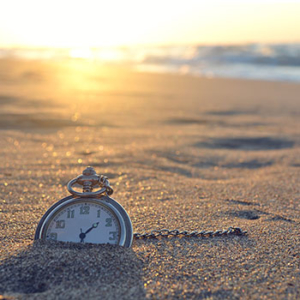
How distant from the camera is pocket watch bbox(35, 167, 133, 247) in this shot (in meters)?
1.91

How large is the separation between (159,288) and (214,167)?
6.87 ft

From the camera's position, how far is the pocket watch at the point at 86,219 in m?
1.91

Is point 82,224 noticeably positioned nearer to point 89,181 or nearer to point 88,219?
point 88,219

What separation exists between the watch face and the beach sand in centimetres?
5

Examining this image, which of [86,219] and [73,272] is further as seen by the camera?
[86,219]

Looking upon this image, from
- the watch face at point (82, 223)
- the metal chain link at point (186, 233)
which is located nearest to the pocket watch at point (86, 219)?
the watch face at point (82, 223)

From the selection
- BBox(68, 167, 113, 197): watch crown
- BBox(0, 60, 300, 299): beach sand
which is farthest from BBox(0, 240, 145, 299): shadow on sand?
BBox(68, 167, 113, 197): watch crown

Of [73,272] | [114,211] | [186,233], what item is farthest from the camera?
[186,233]

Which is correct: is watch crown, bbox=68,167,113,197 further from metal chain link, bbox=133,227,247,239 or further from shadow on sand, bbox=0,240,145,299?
metal chain link, bbox=133,227,247,239

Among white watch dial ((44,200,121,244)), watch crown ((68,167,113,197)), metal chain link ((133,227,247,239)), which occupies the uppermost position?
watch crown ((68,167,113,197))

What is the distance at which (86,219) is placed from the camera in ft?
6.32

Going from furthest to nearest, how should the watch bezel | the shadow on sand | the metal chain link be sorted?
the metal chain link → the watch bezel → the shadow on sand

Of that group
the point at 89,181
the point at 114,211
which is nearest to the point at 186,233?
the point at 114,211

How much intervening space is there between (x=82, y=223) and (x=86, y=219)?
1.0 inches
